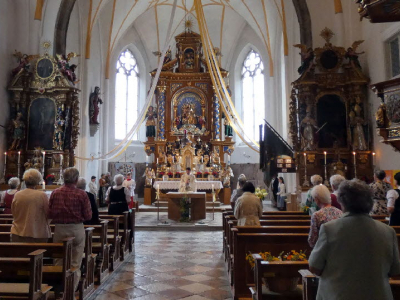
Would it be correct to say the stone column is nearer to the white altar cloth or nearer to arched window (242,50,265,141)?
the white altar cloth

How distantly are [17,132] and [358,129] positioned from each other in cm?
1142

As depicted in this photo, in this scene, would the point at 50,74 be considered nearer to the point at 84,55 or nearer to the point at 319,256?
the point at 84,55

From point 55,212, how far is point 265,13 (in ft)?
54.6

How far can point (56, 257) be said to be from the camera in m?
4.09

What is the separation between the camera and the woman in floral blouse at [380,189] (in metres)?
5.61

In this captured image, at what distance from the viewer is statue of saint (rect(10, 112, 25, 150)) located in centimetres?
1296

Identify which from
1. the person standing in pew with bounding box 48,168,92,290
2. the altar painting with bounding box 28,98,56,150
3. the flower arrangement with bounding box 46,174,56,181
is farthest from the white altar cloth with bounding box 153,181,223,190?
the person standing in pew with bounding box 48,168,92,290

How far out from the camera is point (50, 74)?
13.6 metres

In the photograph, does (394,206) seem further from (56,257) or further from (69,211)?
(56,257)

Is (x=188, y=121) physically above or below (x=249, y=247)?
above

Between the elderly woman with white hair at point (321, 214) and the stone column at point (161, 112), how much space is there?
15926 millimetres

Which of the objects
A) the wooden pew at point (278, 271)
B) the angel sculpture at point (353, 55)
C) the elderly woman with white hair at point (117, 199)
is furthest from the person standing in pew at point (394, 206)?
the angel sculpture at point (353, 55)

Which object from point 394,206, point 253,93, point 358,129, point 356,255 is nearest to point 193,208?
point 358,129

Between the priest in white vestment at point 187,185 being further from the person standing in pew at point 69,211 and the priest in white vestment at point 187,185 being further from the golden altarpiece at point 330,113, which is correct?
the person standing in pew at point 69,211
